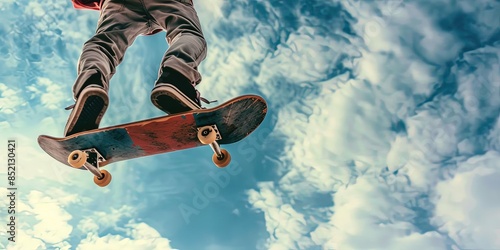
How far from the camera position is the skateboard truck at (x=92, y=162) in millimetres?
4863

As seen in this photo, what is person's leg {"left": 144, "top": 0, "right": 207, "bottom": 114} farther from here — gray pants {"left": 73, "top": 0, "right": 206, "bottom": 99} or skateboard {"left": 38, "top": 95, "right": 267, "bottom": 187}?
skateboard {"left": 38, "top": 95, "right": 267, "bottom": 187}

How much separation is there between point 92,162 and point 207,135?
4.91ft

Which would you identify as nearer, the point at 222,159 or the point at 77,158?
the point at 77,158

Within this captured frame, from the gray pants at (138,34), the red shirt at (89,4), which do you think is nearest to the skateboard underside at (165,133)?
the gray pants at (138,34)

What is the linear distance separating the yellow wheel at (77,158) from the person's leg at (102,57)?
0.90 feet

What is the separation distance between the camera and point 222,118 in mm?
4934

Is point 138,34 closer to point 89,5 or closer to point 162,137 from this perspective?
point 89,5

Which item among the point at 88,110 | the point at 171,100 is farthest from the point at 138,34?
the point at 171,100

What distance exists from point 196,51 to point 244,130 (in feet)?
3.65

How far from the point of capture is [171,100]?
187 inches

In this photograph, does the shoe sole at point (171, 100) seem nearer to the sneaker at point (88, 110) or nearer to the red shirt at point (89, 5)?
the sneaker at point (88, 110)

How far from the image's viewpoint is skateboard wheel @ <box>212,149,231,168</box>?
5.24m

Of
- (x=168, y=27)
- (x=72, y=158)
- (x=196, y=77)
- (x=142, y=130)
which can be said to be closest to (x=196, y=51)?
(x=196, y=77)

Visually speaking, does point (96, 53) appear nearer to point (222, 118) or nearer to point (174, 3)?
point (174, 3)
